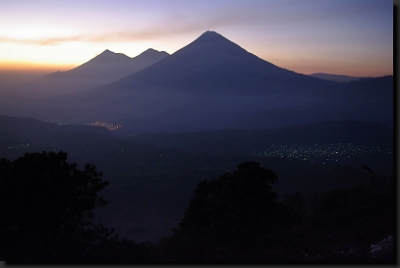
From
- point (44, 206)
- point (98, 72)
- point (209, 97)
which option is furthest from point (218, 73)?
point (44, 206)

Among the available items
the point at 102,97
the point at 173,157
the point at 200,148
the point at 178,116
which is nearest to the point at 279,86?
the point at 178,116

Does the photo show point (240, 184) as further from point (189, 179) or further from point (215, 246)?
point (189, 179)

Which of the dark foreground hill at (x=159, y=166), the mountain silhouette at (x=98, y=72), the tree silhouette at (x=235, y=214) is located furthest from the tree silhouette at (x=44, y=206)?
the mountain silhouette at (x=98, y=72)

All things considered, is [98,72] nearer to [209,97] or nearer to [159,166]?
[209,97]

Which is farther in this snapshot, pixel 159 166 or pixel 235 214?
pixel 159 166

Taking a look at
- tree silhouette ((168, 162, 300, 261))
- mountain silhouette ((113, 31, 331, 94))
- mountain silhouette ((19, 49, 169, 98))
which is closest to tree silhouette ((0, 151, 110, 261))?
tree silhouette ((168, 162, 300, 261))

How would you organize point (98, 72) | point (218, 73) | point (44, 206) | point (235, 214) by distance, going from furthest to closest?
point (98, 72) < point (218, 73) < point (235, 214) < point (44, 206)

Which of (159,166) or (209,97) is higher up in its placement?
(209,97)
